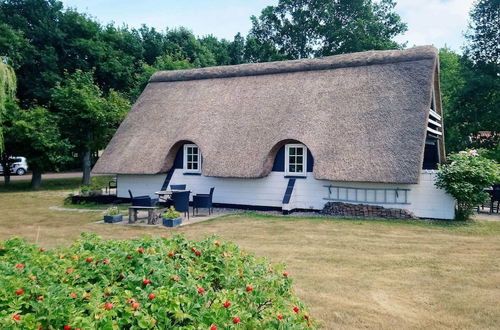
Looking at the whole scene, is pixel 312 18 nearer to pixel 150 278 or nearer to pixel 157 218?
pixel 157 218

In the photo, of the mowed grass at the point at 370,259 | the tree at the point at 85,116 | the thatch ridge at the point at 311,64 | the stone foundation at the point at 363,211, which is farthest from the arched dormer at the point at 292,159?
the tree at the point at 85,116

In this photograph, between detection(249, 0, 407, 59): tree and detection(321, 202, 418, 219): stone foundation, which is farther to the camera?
detection(249, 0, 407, 59): tree

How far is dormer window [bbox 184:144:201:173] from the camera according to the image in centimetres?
1637

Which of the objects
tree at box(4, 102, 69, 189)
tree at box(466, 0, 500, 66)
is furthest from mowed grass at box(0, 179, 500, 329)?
tree at box(466, 0, 500, 66)

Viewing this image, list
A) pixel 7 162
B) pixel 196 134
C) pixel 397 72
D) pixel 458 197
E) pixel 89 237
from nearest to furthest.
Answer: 1. pixel 89 237
2. pixel 458 197
3. pixel 397 72
4. pixel 196 134
5. pixel 7 162

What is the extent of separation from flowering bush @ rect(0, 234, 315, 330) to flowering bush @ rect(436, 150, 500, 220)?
1007cm

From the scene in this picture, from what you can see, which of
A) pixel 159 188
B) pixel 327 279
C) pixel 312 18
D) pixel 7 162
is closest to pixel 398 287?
pixel 327 279

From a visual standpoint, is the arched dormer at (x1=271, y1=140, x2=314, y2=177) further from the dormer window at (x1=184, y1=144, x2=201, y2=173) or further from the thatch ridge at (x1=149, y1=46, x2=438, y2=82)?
the thatch ridge at (x1=149, y1=46, x2=438, y2=82)

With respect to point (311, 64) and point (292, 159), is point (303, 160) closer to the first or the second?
point (292, 159)

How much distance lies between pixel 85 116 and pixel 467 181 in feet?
61.2

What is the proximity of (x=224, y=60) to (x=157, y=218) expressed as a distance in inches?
1192

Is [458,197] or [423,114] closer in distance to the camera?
[458,197]

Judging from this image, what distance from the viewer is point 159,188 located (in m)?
16.8

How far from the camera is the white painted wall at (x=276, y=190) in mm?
12750
